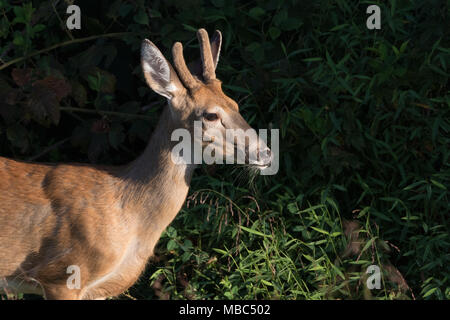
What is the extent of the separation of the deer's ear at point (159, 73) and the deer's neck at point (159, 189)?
0.51ft

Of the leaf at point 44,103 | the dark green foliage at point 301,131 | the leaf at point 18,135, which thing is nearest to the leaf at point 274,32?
the dark green foliage at point 301,131

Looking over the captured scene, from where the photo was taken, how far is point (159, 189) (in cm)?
438

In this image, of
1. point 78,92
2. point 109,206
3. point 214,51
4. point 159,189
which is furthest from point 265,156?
point 78,92

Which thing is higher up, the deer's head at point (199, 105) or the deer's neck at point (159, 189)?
the deer's head at point (199, 105)

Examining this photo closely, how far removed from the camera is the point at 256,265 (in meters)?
4.99

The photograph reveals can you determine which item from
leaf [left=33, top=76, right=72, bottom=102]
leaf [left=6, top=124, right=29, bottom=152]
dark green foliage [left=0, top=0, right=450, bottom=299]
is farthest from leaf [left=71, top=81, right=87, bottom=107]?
leaf [left=6, top=124, right=29, bottom=152]

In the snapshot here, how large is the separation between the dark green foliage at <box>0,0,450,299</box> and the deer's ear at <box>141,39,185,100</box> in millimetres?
942

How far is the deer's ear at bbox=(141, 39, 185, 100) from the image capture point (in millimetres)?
4223

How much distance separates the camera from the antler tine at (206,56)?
432cm

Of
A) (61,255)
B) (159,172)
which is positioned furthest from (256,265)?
(61,255)

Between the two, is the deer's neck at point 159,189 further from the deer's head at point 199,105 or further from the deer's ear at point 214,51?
the deer's ear at point 214,51

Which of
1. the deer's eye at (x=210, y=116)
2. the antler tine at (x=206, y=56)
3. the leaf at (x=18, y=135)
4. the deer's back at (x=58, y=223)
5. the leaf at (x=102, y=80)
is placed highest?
the antler tine at (x=206, y=56)

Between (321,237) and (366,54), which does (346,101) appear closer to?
A: (366,54)

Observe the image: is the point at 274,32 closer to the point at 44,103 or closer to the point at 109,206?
the point at 44,103
